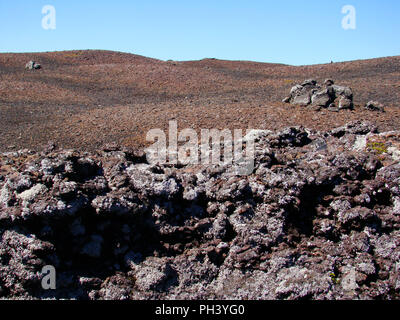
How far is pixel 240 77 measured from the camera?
79.4 ft

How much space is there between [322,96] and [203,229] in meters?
9.65

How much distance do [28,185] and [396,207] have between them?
5280 mm

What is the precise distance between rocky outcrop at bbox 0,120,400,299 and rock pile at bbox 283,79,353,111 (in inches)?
289

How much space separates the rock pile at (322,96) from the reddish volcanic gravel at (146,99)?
0.48m

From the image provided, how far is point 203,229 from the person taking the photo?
5.23 m

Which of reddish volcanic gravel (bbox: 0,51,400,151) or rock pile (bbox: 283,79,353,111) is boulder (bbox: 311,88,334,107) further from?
reddish volcanic gravel (bbox: 0,51,400,151)

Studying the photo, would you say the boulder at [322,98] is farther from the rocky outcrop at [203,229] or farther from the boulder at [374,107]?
the rocky outcrop at [203,229]

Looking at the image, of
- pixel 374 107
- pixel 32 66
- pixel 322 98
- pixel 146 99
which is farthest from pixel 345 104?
pixel 32 66

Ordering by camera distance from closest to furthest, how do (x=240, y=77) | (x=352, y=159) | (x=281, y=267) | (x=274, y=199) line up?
(x=281, y=267)
(x=274, y=199)
(x=352, y=159)
(x=240, y=77)

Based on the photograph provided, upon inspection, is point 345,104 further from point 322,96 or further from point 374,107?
Answer: point 374,107

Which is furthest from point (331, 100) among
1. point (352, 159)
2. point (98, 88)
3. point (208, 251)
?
point (98, 88)

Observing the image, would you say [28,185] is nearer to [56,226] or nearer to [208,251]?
[56,226]

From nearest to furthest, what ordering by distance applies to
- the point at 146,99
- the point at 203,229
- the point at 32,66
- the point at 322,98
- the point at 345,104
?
the point at 203,229 < the point at 345,104 < the point at 322,98 < the point at 146,99 < the point at 32,66
